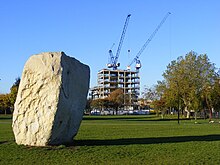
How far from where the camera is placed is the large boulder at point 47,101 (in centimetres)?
1716

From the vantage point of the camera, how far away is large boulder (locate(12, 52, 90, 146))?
56.3ft

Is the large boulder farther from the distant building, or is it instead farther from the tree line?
the distant building

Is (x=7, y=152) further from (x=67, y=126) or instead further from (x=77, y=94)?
(x=77, y=94)

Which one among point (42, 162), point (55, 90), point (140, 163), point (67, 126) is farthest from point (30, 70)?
point (140, 163)

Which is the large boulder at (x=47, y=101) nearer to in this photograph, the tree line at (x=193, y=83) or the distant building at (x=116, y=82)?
the tree line at (x=193, y=83)

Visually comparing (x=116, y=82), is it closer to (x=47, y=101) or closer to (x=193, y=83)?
(x=193, y=83)


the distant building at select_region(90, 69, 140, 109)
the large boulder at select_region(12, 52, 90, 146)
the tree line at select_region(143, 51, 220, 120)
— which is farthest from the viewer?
the distant building at select_region(90, 69, 140, 109)


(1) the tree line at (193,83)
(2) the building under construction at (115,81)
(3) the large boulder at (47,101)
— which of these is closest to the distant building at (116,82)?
(2) the building under construction at (115,81)

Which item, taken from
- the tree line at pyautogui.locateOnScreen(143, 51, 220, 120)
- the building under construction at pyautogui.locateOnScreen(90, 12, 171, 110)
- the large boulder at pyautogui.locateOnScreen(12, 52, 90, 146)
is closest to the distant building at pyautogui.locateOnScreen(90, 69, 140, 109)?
the building under construction at pyautogui.locateOnScreen(90, 12, 171, 110)

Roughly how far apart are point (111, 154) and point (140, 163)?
2.37 metres

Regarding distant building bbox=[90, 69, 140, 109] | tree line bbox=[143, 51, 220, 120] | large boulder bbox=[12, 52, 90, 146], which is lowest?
large boulder bbox=[12, 52, 90, 146]

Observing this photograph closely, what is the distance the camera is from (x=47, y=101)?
56.7 ft

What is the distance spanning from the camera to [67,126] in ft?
59.0

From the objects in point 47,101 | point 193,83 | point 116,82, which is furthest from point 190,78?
point 116,82
